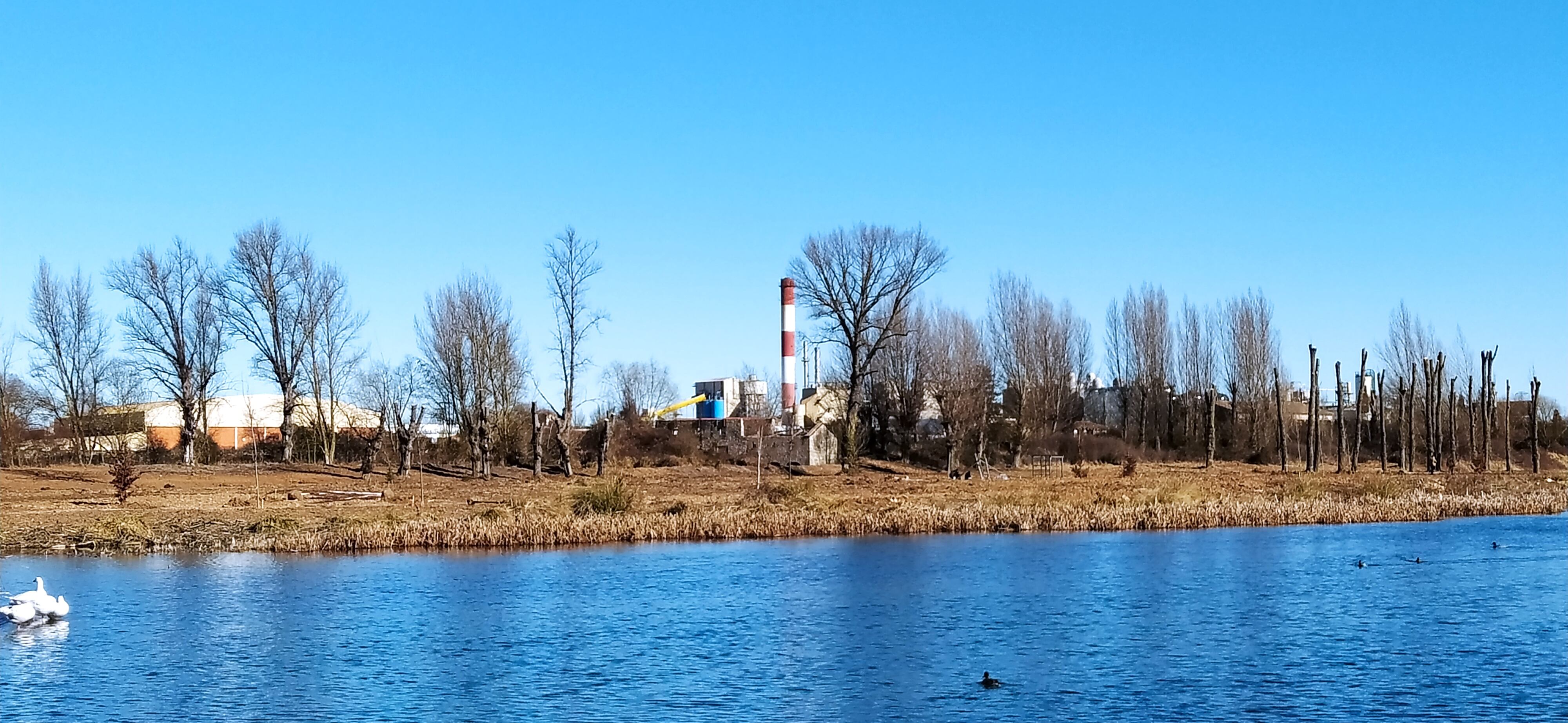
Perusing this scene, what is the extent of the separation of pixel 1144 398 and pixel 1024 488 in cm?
3401

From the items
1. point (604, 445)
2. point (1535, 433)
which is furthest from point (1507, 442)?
point (604, 445)

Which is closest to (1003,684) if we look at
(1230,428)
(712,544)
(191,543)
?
(712,544)

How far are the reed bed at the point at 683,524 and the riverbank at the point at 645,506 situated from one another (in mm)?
52

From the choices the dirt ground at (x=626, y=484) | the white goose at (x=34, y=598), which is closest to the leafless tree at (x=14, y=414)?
the dirt ground at (x=626, y=484)

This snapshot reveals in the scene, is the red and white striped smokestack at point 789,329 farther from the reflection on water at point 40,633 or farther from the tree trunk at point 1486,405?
the reflection on water at point 40,633

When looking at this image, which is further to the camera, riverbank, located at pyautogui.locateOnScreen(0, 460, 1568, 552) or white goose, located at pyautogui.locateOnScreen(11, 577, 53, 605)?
riverbank, located at pyautogui.locateOnScreen(0, 460, 1568, 552)

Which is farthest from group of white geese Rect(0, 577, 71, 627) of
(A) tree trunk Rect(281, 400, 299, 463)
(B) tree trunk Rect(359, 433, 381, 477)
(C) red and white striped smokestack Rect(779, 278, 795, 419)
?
Answer: (C) red and white striped smokestack Rect(779, 278, 795, 419)

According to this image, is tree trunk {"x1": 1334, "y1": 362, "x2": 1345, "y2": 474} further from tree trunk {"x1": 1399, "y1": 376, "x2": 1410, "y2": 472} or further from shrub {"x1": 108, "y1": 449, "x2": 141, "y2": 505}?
shrub {"x1": 108, "y1": 449, "x2": 141, "y2": 505}

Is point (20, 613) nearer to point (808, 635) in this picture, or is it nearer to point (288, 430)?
point (808, 635)

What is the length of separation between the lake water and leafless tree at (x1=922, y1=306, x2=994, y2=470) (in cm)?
3077

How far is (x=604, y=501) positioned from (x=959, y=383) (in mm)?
31553

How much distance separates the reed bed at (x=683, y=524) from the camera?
1260 inches

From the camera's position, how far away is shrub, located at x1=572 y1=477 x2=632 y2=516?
36219mm

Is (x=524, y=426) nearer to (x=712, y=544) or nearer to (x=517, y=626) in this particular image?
(x=712, y=544)
